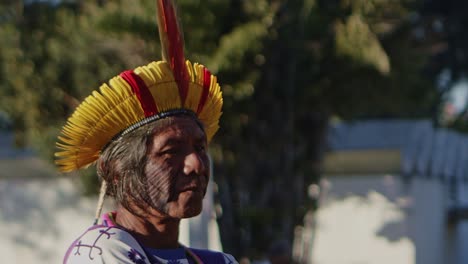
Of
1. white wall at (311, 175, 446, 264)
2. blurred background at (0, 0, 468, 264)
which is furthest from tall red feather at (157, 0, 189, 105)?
white wall at (311, 175, 446, 264)

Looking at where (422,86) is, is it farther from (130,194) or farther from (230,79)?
(130,194)

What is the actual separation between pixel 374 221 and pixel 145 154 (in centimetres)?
1149

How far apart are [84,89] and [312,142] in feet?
9.23

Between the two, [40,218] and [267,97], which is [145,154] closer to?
[267,97]

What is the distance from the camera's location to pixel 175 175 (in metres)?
2.26

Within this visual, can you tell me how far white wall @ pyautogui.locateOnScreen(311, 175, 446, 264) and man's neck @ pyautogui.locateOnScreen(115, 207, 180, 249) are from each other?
36.8ft

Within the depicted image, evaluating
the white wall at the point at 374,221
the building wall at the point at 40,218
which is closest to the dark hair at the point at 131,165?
the building wall at the point at 40,218

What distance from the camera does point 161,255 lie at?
233cm

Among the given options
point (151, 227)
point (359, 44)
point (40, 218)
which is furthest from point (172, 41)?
point (40, 218)

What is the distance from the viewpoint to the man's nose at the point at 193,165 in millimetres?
2266

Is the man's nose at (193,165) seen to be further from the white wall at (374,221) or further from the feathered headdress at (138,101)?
the white wall at (374,221)

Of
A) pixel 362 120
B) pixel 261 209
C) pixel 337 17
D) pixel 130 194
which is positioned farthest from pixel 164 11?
pixel 362 120

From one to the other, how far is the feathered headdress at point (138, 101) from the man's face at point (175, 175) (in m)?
0.09

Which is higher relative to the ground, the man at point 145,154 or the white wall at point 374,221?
the man at point 145,154
